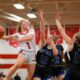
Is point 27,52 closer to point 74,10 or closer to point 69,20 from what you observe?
point 74,10

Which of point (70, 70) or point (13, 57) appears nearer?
point (70, 70)

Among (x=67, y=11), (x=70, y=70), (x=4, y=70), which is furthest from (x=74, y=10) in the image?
(x=70, y=70)

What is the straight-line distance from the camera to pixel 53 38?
5199 mm

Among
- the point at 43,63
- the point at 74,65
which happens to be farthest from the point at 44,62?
the point at 74,65

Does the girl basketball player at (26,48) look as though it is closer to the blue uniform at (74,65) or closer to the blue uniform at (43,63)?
the blue uniform at (43,63)

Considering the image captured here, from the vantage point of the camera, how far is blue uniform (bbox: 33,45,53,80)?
16.8 ft

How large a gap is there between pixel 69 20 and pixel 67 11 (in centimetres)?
155

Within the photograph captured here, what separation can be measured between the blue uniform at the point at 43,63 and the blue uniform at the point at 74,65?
81 cm

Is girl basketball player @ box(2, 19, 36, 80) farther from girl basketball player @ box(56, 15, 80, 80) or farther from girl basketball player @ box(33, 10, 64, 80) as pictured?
girl basketball player @ box(56, 15, 80, 80)

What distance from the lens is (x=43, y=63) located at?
5.15 meters

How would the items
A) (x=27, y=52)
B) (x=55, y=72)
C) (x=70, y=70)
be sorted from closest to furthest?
(x=70, y=70)
(x=27, y=52)
(x=55, y=72)

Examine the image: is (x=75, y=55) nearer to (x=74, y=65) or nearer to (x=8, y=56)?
(x=74, y=65)

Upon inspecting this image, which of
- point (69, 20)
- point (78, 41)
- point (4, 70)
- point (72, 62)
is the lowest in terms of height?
point (4, 70)

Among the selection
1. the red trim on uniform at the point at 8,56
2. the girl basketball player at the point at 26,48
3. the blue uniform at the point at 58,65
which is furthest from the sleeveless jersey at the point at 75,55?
the red trim on uniform at the point at 8,56
